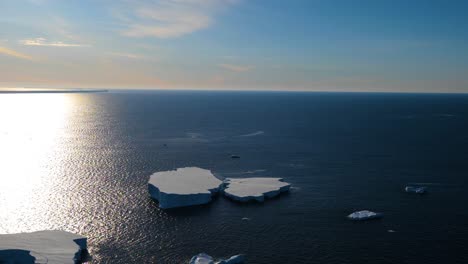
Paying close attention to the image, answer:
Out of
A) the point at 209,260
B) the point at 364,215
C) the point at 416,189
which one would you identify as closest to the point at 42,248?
the point at 209,260

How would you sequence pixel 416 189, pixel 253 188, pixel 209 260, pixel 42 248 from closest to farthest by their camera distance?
pixel 209 260, pixel 42 248, pixel 253 188, pixel 416 189

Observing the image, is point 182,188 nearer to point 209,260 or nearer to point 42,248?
point 209,260

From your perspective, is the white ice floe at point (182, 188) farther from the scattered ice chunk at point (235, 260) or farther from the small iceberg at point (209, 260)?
the scattered ice chunk at point (235, 260)

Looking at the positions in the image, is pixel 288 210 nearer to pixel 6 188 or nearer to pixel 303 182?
pixel 303 182

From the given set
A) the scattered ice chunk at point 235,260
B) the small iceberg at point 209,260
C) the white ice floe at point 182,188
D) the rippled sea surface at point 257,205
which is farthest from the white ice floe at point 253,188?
the small iceberg at point 209,260

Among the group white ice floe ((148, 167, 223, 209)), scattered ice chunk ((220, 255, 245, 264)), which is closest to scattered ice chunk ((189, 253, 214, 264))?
scattered ice chunk ((220, 255, 245, 264))

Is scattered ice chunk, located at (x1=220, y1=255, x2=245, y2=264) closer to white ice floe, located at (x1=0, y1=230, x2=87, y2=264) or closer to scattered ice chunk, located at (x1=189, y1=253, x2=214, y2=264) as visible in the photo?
scattered ice chunk, located at (x1=189, y1=253, x2=214, y2=264)

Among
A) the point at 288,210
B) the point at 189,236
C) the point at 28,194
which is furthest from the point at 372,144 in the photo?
the point at 28,194
